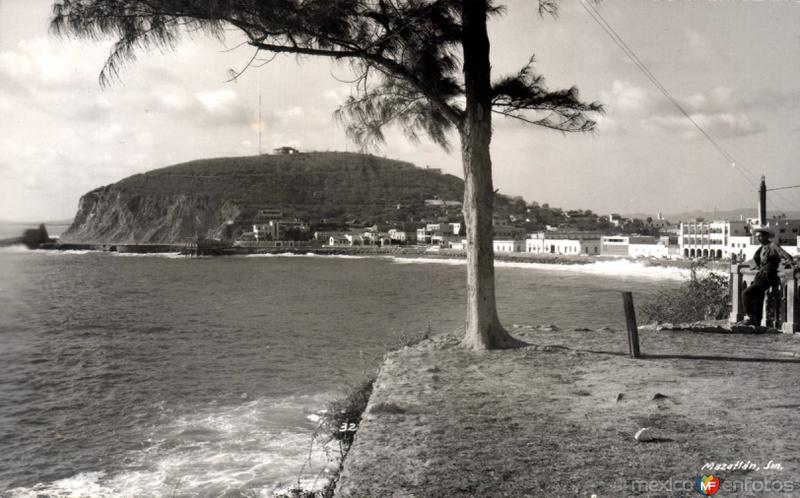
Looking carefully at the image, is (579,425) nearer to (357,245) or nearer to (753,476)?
(753,476)

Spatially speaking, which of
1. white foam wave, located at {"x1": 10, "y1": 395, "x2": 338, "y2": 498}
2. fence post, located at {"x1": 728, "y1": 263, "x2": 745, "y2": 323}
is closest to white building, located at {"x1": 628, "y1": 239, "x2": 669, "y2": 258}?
fence post, located at {"x1": 728, "y1": 263, "x2": 745, "y2": 323}

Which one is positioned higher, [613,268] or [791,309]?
[791,309]

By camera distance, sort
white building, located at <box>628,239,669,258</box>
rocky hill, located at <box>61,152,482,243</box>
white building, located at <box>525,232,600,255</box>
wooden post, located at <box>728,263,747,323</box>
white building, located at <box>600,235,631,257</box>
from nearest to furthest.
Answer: wooden post, located at <box>728,263,747,323</box> → white building, located at <box>628,239,669,258</box> → white building, located at <box>600,235,631,257</box> → white building, located at <box>525,232,600,255</box> → rocky hill, located at <box>61,152,482,243</box>

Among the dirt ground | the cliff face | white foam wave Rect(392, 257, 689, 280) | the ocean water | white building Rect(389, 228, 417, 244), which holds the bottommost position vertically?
white foam wave Rect(392, 257, 689, 280)

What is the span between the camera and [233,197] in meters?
140

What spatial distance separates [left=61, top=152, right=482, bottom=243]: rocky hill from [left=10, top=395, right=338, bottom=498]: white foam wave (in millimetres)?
105867

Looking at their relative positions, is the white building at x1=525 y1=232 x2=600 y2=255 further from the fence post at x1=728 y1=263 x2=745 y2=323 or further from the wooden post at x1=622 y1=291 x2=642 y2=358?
the wooden post at x1=622 y1=291 x2=642 y2=358

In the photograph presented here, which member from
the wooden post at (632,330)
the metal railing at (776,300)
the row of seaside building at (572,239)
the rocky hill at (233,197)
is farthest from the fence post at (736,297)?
the rocky hill at (233,197)

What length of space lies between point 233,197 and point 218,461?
13859cm

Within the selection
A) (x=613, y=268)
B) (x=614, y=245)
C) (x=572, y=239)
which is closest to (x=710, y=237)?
(x=614, y=245)

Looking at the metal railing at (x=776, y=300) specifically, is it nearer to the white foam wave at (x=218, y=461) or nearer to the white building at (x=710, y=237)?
the white foam wave at (x=218, y=461)

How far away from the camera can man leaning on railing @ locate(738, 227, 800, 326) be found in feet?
25.1

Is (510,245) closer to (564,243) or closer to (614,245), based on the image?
(564,243)

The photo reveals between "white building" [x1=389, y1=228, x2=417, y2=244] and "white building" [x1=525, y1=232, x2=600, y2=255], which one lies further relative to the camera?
"white building" [x1=389, y1=228, x2=417, y2=244]
